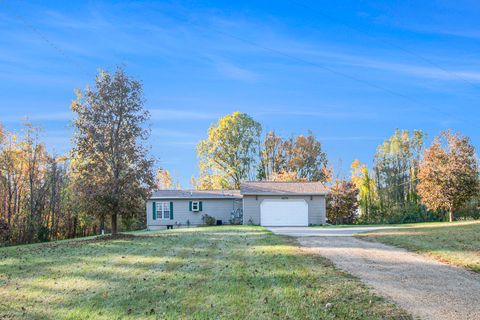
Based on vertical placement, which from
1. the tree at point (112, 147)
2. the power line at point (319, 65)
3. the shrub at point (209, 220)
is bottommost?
the shrub at point (209, 220)

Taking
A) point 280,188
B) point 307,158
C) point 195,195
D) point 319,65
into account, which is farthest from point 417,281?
point 307,158

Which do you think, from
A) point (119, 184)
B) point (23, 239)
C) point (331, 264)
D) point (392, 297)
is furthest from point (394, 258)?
point (23, 239)

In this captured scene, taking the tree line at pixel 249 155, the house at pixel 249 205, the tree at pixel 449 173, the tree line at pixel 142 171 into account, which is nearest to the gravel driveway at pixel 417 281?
the tree line at pixel 142 171

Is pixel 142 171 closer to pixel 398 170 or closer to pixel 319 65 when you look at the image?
pixel 319 65

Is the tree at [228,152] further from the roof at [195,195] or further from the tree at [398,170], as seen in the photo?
the tree at [398,170]

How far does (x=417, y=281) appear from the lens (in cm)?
689

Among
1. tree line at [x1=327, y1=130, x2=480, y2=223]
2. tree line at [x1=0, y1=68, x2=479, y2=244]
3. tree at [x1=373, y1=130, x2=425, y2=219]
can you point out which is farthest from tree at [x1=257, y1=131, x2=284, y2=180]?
tree at [x1=373, y1=130, x2=425, y2=219]

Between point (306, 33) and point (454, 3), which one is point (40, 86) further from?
point (454, 3)

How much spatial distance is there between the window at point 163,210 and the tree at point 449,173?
17.8 metres

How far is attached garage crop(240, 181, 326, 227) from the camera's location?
94.4ft

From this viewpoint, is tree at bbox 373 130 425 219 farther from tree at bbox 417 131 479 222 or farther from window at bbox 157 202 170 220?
window at bbox 157 202 170 220

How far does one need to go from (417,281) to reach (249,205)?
73.1 ft

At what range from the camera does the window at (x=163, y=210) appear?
31641mm

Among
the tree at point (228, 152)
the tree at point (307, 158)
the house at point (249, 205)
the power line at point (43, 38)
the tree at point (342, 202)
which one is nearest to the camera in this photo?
the power line at point (43, 38)
